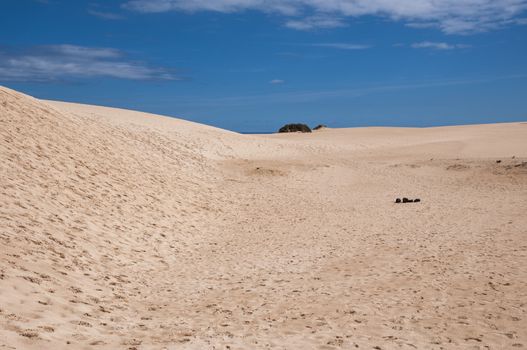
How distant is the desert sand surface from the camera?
21.9 ft

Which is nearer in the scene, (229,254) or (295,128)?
(229,254)

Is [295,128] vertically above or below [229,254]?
above

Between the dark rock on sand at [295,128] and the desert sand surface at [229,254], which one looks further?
the dark rock on sand at [295,128]

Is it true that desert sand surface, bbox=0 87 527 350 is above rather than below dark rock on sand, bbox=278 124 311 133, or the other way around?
below

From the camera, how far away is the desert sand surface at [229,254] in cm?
666

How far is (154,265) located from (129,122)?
22.0 metres

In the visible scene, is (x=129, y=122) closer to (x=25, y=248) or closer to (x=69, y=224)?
(x=69, y=224)

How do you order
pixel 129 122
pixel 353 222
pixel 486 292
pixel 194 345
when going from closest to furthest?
pixel 194 345
pixel 486 292
pixel 353 222
pixel 129 122

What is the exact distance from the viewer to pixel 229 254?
11984mm

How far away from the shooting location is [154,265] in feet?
35.1

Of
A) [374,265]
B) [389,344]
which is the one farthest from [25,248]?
[374,265]

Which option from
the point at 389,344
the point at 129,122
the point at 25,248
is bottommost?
the point at 389,344

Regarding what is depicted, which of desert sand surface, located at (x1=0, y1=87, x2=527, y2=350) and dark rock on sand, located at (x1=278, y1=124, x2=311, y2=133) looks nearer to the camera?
desert sand surface, located at (x1=0, y1=87, x2=527, y2=350)

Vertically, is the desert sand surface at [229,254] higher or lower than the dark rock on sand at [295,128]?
lower
